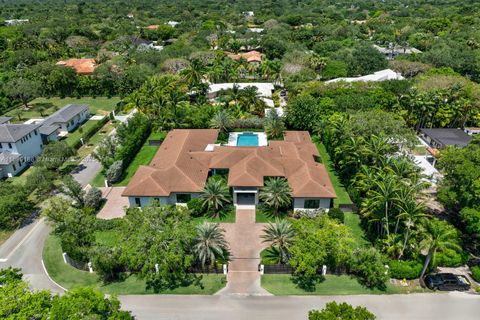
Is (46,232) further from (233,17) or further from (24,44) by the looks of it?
(233,17)

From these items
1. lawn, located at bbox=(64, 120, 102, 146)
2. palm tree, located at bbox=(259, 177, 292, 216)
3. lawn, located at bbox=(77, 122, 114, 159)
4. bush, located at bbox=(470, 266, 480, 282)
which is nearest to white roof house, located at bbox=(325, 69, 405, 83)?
palm tree, located at bbox=(259, 177, 292, 216)

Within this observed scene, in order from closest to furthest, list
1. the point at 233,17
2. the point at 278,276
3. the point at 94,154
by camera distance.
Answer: the point at 278,276, the point at 94,154, the point at 233,17

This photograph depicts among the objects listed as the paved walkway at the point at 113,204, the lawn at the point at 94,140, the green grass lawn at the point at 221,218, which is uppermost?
the paved walkway at the point at 113,204

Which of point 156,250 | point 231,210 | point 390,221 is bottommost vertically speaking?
point 231,210

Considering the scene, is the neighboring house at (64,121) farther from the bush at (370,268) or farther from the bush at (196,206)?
the bush at (370,268)

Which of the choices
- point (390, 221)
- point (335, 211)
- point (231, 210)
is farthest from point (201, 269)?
point (390, 221)

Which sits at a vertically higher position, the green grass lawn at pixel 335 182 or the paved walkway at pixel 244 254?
the paved walkway at pixel 244 254

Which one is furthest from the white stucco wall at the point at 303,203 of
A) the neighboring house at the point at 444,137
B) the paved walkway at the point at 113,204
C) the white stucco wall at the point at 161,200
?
the neighboring house at the point at 444,137
